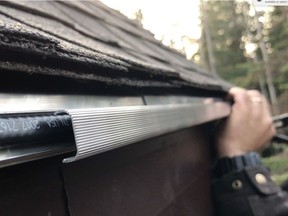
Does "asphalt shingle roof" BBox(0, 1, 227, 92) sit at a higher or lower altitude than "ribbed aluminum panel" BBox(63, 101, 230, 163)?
higher

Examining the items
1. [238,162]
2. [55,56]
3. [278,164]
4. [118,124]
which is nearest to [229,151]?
[238,162]

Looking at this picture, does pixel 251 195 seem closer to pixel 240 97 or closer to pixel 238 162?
pixel 238 162

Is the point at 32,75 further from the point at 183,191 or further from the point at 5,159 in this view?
the point at 183,191

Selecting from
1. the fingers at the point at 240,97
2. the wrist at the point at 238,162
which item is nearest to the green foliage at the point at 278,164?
the fingers at the point at 240,97

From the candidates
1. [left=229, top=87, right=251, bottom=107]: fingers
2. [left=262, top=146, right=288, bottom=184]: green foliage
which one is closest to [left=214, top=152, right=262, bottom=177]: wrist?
[left=229, top=87, right=251, bottom=107]: fingers

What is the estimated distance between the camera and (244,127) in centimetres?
339

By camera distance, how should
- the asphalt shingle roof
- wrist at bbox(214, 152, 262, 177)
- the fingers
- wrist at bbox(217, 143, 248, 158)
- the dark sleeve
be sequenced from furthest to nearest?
the fingers → wrist at bbox(217, 143, 248, 158) → wrist at bbox(214, 152, 262, 177) → the dark sleeve → the asphalt shingle roof

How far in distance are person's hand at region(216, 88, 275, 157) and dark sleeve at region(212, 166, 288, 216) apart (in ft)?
0.90

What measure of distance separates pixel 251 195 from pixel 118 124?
1794mm

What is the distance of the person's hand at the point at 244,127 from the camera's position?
3.35 metres

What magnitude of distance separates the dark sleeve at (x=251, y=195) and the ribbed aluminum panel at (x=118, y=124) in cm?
93

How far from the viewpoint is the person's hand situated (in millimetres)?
3352

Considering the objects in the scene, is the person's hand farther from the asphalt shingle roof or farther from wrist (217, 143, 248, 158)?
the asphalt shingle roof

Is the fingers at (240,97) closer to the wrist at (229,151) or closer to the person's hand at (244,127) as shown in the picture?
the person's hand at (244,127)
